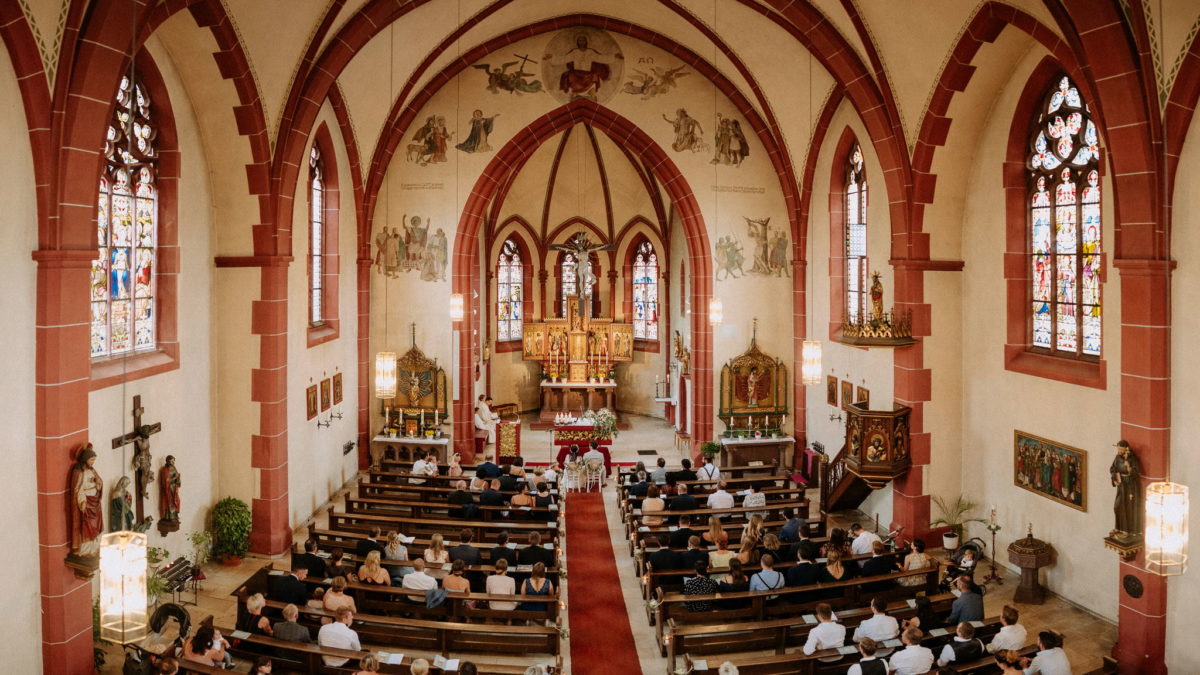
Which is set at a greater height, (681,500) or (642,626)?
(681,500)

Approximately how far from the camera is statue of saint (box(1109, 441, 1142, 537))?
34.5 feet

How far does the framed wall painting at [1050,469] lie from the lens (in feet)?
41.4

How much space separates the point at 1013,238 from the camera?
14148 mm

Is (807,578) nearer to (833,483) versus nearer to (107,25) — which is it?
(833,483)

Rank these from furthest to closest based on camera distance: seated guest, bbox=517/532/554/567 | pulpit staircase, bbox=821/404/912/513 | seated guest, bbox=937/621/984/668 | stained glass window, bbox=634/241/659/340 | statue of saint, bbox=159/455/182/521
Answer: stained glass window, bbox=634/241/659/340
pulpit staircase, bbox=821/404/912/513
statue of saint, bbox=159/455/182/521
seated guest, bbox=517/532/554/567
seated guest, bbox=937/621/984/668

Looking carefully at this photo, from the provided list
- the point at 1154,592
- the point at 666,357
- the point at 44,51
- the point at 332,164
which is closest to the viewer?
the point at 44,51

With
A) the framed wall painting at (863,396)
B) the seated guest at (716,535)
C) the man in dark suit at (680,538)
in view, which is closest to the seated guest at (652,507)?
the man in dark suit at (680,538)

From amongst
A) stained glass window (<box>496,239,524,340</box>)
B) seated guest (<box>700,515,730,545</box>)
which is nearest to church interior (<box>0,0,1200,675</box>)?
seated guest (<box>700,515,730,545</box>)

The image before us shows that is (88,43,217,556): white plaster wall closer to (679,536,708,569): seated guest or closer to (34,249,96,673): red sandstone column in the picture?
(34,249,96,673): red sandstone column

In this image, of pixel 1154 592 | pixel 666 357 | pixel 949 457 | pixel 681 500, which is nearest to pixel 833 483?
pixel 949 457

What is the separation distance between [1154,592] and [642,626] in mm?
6297

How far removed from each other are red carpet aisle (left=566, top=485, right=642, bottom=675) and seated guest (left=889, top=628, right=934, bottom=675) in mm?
3243

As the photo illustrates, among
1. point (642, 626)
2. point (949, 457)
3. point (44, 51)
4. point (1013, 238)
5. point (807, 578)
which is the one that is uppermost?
point (44, 51)

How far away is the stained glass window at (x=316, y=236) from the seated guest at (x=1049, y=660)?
14.6 meters
